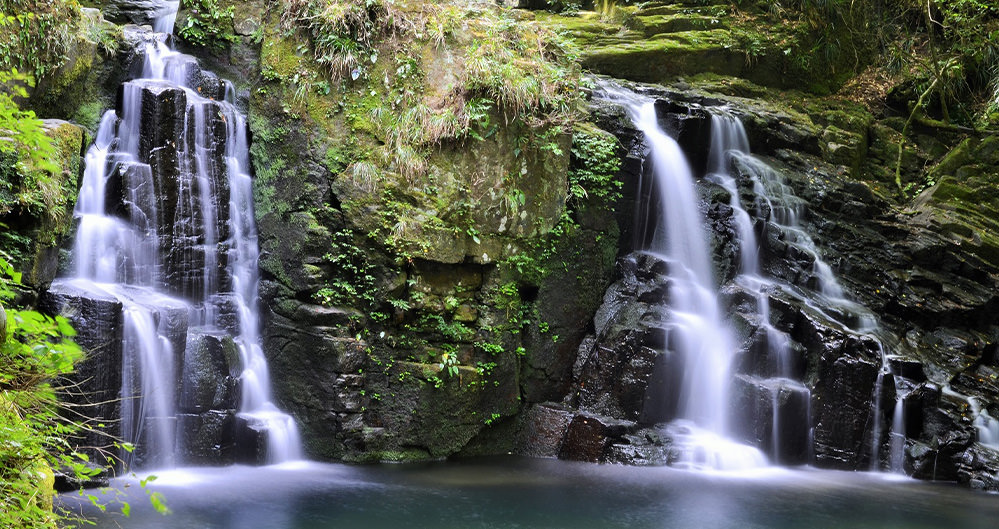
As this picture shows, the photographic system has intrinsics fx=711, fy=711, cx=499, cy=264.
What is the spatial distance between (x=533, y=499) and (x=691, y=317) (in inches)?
162

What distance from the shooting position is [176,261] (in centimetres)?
861

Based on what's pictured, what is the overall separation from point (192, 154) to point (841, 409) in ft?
30.6

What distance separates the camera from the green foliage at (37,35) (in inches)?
312

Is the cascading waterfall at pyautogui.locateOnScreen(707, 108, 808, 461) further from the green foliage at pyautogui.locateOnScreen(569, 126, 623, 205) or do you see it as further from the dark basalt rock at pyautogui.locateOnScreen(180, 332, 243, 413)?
the dark basalt rock at pyautogui.locateOnScreen(180, 332, 243, 413)

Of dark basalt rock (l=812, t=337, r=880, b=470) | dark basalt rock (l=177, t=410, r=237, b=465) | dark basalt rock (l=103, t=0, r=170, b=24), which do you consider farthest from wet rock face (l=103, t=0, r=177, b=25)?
dark basalt rock (l=812, t=337, r=880, b=470)

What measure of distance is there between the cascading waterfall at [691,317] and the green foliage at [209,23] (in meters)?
6.49

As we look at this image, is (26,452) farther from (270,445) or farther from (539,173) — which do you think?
(539,173)

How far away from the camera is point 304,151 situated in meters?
9.11

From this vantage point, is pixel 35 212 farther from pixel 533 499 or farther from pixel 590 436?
pixel 590 436

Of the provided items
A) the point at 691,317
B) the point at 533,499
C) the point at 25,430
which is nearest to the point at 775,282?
the point at 691,317

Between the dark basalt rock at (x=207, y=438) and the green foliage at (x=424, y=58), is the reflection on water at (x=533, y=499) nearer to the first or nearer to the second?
the dark basalt rock at (x=207, y=438)

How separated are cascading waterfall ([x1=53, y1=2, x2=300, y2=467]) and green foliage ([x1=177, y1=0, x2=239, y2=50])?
0.87 m

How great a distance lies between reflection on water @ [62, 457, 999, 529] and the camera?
670 cm

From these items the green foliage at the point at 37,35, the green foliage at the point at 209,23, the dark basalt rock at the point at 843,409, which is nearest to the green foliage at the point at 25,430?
the green foliage at the point at 37,35
